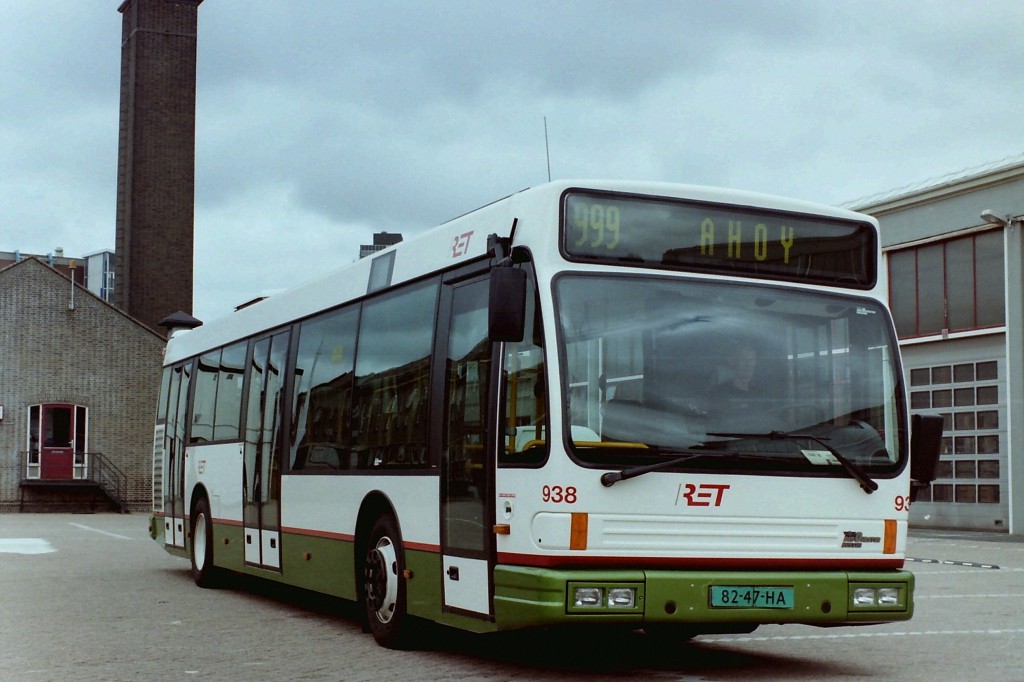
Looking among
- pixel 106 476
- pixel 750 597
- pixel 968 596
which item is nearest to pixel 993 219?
pixel 968 596

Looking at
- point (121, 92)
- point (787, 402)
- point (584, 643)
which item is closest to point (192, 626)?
point (584, 643)

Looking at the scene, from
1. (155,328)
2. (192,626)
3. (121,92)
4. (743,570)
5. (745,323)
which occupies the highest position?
(121,92)

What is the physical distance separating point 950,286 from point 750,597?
26321 millimetres

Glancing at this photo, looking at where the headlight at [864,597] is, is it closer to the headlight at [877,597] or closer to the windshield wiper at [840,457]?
the headlight at [877,597]

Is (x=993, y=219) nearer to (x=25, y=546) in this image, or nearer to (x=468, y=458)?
(x=25, y=546)

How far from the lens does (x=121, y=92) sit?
5794cm

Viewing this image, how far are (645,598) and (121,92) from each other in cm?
5456

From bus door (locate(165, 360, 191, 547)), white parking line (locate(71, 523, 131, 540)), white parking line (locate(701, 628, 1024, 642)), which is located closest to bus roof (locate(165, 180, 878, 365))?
white parking line (locate(701, 628, 1024, 642))

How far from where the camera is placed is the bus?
7.45m

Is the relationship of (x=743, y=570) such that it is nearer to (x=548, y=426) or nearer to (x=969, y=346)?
(x=548, y=426)

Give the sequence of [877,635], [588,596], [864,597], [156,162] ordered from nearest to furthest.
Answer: [588,596] → [864,597] → [877,635] → [156,162]

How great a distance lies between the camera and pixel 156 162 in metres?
56.6

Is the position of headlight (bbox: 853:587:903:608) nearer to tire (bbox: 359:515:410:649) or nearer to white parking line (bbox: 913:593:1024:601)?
tire (bbox: 359:515:410:649)

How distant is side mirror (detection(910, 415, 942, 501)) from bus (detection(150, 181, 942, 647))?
2cm
